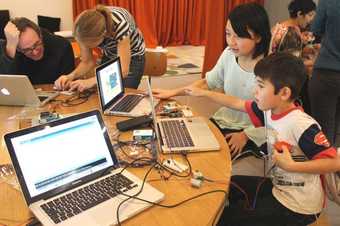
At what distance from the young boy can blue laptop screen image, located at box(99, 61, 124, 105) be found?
31.2 inches

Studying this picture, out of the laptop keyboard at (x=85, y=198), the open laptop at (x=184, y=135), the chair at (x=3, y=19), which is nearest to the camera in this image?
the laptop keyboard at (x=85, y=198)

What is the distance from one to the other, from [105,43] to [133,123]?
2.96ft

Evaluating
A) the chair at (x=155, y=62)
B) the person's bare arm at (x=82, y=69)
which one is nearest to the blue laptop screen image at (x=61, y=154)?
the person's bare arm at (x=82, y=69)

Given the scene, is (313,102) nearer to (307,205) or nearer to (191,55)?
(307,205)

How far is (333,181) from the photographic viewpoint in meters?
1.46

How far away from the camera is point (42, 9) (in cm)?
484

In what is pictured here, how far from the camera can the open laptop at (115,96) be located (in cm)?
182

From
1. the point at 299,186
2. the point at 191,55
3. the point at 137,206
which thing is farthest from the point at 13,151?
the point at 191,55

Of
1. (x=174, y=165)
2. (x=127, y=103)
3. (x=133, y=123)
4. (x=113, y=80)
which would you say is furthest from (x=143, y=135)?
(x=113, y=80)

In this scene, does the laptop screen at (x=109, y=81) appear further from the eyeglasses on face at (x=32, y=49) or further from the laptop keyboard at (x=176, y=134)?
the eyeglasses on face at (x=32, y=49)

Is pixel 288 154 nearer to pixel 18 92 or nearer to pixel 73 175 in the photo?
pixel 73 175

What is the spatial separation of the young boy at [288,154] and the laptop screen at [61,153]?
622mm

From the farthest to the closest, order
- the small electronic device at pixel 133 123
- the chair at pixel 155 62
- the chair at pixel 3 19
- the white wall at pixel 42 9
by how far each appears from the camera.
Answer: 1. the white wall at pixel 42 9
2. the chair at pixel 3 19
3. the chair at pixel 155 62
4. the small electronic device at pixel 133 123

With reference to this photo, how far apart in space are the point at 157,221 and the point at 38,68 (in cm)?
161
